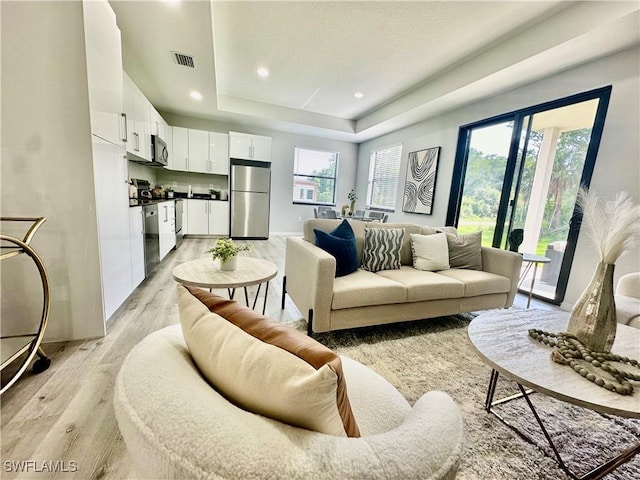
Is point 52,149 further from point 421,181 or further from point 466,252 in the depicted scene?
point 421,181

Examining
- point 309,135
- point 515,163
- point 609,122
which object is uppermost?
point 309,135

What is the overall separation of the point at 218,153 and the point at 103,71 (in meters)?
3.98

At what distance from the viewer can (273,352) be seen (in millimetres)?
503

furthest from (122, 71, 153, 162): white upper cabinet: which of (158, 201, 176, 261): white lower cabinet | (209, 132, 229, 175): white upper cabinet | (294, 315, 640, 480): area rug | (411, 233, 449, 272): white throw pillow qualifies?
(411, 233, 449, 272): white throw pillow

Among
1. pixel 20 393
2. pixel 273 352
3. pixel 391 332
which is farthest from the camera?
pixel 391 332

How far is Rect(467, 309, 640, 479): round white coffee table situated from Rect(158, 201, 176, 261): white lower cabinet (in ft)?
11.8

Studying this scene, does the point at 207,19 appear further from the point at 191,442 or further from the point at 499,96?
the point at 499,96

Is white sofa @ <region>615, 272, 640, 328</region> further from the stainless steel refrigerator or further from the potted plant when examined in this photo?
the stainless steel refrigerator

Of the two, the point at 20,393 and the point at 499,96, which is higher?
the point at 499,96

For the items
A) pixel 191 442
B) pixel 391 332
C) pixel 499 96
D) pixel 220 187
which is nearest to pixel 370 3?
pixel 499 96

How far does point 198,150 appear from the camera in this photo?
559 centimetres

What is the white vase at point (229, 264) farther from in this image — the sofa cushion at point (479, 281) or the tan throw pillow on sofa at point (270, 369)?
the sofa cushion at point (479, 281)

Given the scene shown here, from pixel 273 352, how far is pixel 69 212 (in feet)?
6.50

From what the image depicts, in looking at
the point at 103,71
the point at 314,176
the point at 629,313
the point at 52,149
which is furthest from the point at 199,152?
the point at 629,313
